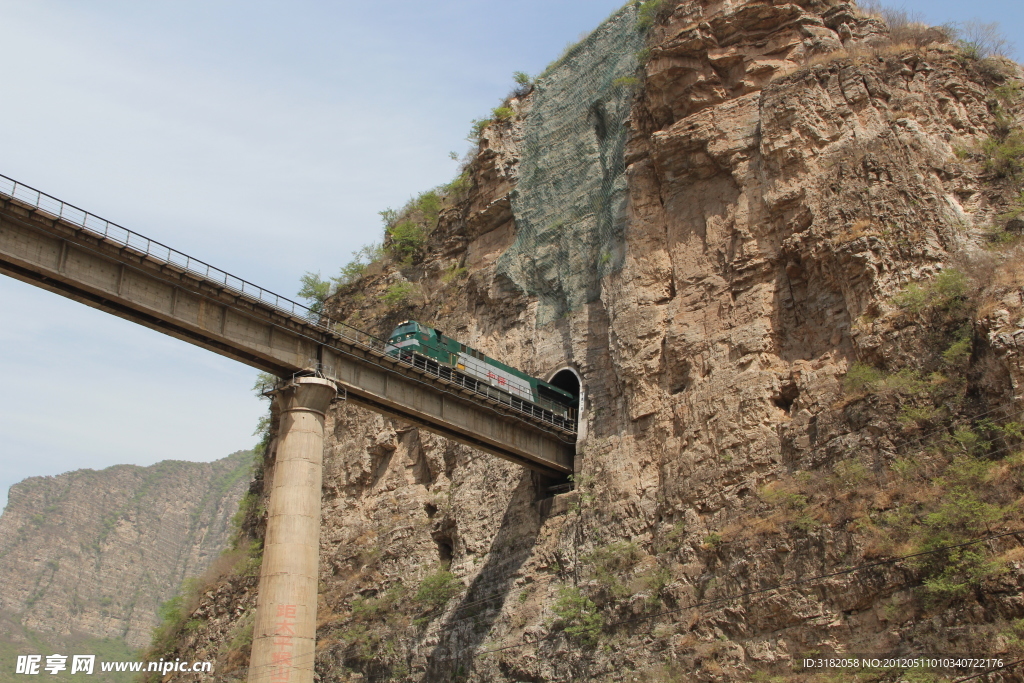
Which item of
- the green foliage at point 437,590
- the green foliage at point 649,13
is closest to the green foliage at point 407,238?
the green foliage at point 649,13

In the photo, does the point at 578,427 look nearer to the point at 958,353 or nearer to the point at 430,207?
the point at 958,353

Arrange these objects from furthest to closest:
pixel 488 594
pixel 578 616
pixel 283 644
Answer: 1. pixel 488 594
2. pixel 578 616
3. pixel 283 644

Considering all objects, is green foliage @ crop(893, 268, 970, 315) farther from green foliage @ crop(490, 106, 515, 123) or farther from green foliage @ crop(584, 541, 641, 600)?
green foliage @ crop(490, 106, 515, 123)

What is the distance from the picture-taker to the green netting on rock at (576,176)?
1479 inches

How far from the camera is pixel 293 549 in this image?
2647 centimetres

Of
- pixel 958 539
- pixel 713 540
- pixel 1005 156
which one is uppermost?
pixel 1005 156

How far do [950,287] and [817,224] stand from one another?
187 inches

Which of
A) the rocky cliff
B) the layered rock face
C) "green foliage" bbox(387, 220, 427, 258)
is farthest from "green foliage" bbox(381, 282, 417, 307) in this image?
the layered rock face

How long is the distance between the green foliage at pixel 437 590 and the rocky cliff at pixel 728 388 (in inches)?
5.3

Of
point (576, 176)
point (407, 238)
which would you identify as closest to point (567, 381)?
point (576, 176)

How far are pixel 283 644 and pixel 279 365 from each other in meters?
8.23

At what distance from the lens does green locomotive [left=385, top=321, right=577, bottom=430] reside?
1353 inches

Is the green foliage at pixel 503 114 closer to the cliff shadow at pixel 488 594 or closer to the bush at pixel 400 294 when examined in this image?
the bush at pixel 400 294

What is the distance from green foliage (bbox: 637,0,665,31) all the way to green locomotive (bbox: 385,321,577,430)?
573 inches
